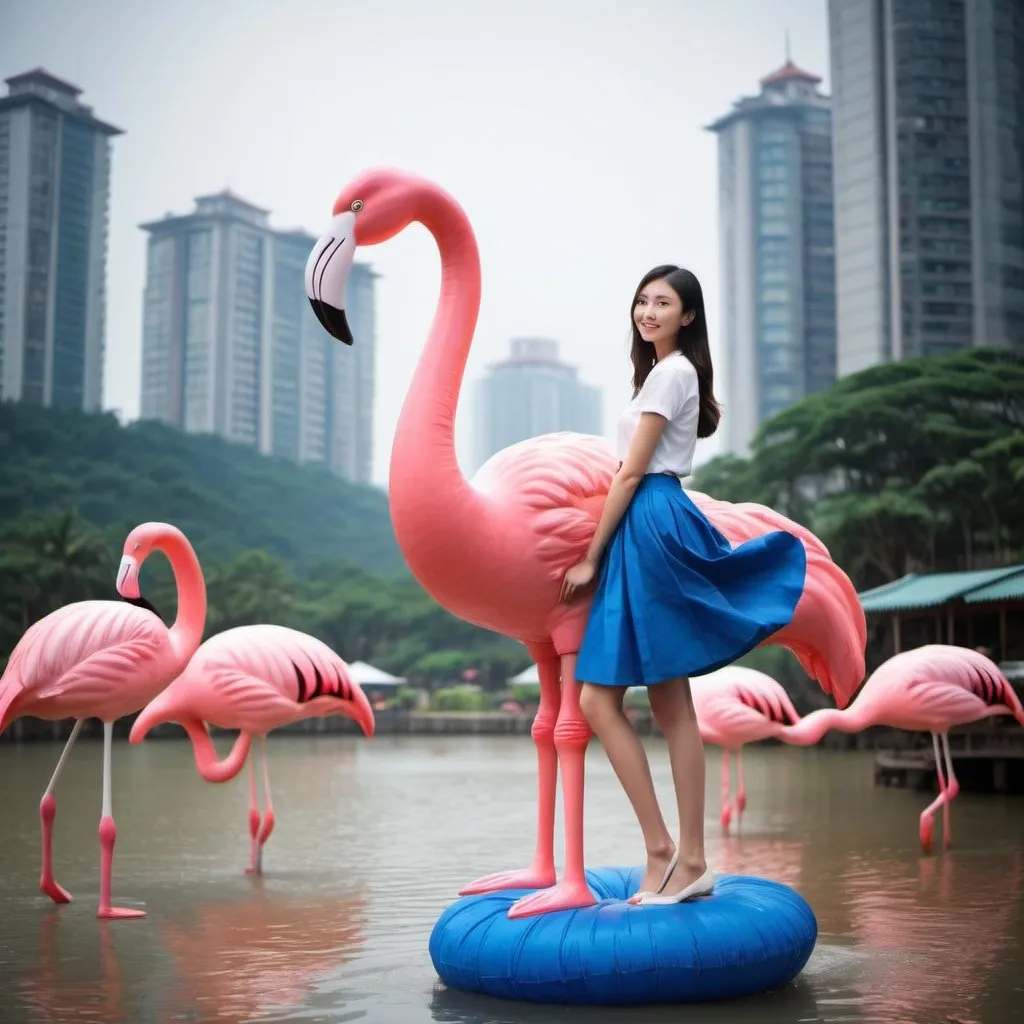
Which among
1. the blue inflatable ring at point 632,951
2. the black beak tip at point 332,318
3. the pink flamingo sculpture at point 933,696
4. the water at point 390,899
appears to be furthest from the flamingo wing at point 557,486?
the pink flamingo sculpture at point 933,696

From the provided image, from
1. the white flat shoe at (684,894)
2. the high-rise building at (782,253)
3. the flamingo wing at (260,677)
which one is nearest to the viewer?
the white flat shoe at (684,894)

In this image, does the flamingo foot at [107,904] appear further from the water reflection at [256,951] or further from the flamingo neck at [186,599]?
the flamingo neck at [186,599]

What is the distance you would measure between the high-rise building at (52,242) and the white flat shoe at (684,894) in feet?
181

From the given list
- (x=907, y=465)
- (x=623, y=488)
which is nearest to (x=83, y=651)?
(x=623, y=488)

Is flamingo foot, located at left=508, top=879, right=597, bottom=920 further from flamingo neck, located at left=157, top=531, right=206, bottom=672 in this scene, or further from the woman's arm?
flamingo neck, located at left=157, top=531, right=206, bottom=672

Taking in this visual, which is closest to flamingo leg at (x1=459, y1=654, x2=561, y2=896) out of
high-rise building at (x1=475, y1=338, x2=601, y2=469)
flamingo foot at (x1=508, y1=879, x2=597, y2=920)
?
flamingo foot at (x1=508, y1=879, x2=597, y2=920)

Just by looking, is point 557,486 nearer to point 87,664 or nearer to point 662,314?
point 662,314

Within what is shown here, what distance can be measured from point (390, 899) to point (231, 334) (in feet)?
226

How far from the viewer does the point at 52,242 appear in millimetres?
57375

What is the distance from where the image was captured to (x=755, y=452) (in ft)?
113

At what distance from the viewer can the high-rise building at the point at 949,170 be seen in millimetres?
42906

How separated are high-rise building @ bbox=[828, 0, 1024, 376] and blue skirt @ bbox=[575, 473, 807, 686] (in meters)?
40.7

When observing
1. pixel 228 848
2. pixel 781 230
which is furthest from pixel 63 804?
pixel 781 230

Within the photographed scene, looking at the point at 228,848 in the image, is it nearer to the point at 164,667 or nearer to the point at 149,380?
the point at 164,667
